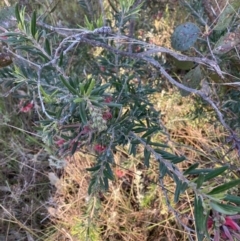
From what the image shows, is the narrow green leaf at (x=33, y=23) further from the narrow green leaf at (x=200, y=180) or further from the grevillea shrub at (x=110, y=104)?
the narrow green leaf at (x=200, y=180)

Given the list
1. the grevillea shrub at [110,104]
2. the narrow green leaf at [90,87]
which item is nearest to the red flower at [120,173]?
the grevillea shrub at [110,104]

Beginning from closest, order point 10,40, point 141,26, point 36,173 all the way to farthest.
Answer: point 10,40 < point 141,26 < point 36,173

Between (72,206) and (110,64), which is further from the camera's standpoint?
(72,206)

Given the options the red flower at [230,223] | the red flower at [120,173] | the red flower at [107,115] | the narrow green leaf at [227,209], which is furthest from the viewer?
the red flower at [120,173]

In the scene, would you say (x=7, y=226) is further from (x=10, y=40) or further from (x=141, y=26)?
(x=10, y=40)

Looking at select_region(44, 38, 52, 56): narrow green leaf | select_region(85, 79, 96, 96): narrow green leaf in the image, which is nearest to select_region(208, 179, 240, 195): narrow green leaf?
select_region(85, 79, 96, 96): narrow green leaf

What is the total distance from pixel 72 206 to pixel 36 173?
0.79 ft

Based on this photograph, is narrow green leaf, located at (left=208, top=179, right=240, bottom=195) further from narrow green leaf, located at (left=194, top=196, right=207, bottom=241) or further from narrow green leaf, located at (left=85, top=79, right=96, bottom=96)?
narrow green leaf, located at (left=85, top=79, right=96, bottom=96)

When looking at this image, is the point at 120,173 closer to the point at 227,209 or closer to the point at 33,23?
the point at 33,23

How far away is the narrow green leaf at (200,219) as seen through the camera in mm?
489

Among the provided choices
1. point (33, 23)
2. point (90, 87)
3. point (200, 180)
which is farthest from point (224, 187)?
point (33, 23)

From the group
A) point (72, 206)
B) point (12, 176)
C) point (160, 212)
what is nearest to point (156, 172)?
point (160, 212)

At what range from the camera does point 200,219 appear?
49 centimetres

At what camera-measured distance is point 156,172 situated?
4.64 feet
